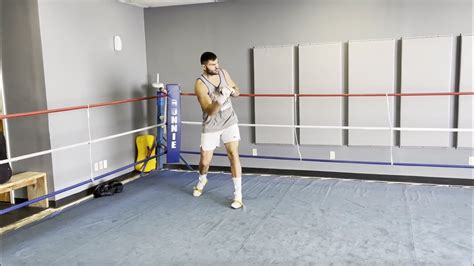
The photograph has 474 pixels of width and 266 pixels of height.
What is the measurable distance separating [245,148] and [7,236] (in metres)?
3.00

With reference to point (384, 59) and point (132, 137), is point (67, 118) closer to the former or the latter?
point (132, 137)

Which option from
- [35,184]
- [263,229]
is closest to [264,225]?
[263,229]

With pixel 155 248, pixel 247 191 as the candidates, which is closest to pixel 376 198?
pixel 247 191

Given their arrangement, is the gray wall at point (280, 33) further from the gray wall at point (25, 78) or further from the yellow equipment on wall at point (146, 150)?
the gray wall at point (25, 78)

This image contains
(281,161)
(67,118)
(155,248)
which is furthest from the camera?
(281,161)

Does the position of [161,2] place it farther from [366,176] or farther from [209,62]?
[366,176]

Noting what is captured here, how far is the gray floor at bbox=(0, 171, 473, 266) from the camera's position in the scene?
291 centimetres

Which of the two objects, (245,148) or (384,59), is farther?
(245,148)

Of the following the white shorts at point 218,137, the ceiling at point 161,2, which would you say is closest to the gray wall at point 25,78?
the ceiling at point 161,2

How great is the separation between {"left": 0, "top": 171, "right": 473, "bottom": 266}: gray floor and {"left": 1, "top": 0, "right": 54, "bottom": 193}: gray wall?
80 cm

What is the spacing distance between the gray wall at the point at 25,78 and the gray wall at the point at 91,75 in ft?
0.24

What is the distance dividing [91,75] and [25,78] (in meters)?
0.79

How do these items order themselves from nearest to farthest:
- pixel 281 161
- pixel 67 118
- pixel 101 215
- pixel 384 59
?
pixel 101 215 < pixel 67 118 < pixel 384 59 < pixel 281 161

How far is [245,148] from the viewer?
558 centimetres
